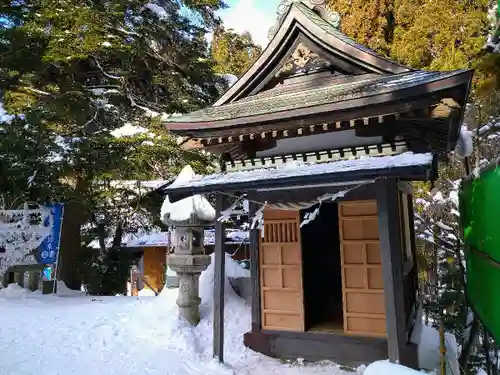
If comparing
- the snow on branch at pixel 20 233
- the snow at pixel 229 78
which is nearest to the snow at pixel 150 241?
the snow on branch at pixel 20 233

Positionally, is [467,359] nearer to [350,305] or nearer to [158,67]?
[350,305]

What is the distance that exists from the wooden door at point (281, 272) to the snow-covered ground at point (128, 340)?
750 mm

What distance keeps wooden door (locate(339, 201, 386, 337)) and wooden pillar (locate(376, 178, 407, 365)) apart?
0.70m

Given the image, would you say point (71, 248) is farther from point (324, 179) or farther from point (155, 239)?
point (324, 179)

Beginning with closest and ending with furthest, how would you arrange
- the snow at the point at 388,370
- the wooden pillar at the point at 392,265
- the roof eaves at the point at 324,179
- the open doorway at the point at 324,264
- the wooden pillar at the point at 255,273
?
the snow at the point at 388,370
the roof eaves at the point at 324,179
the wooden pillar at the point at 392,265
the wooden pillar at the point at 255,273
the open doorway at the point at 324,264

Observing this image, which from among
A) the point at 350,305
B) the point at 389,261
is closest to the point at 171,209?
the point at 350,305

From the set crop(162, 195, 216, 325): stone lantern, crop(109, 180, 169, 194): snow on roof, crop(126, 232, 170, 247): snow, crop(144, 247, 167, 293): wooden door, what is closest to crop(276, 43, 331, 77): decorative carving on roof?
crop(162, 195, 216, 325): stone lantern

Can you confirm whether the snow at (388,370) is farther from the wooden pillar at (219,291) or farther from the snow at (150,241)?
the snow at (150,241)

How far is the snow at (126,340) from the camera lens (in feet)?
22.2

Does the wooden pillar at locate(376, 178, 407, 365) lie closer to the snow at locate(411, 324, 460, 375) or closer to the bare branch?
the snow at locate(411, 324, 460, 375)

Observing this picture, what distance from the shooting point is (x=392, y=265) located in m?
6.15

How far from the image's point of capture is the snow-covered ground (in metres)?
6.74

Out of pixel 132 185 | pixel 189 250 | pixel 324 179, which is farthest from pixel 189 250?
pixel 132 185

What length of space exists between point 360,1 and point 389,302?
12472mm
